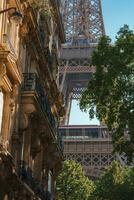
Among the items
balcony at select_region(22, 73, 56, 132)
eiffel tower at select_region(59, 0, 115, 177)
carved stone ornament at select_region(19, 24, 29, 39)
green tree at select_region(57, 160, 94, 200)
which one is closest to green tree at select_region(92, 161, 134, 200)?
green tree at select_region(57, 160, 94, 200)

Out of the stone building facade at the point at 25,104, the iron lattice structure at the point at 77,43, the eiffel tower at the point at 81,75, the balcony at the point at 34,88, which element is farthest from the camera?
the iron lattice structure at the point at 77,43

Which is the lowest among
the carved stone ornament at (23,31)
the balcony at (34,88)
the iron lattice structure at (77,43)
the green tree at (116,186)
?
the green tree at (116,186)

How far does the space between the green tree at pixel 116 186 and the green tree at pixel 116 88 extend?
941 inches

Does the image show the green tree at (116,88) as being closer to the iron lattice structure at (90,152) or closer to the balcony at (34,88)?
the balcony at (34,88)

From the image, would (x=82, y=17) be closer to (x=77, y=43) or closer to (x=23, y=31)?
(x=77, y=43)

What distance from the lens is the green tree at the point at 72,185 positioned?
56.6 meters

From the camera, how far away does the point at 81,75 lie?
9844 cm

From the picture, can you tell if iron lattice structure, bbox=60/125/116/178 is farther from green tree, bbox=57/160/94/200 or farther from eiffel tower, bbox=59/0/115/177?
green tree, bbox=57/160/94/200

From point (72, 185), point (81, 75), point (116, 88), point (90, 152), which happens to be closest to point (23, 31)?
point (116, 88)

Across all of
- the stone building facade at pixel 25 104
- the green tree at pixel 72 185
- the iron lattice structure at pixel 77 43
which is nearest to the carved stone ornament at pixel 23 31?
the stone building facade at pixel 25 104

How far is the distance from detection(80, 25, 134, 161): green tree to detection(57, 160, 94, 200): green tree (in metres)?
29.6

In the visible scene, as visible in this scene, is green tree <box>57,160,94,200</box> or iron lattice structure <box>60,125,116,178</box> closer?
green tree <box>57,160,94,200</box>

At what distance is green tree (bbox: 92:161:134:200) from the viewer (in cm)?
5159

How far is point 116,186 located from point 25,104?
3085 centimetres
